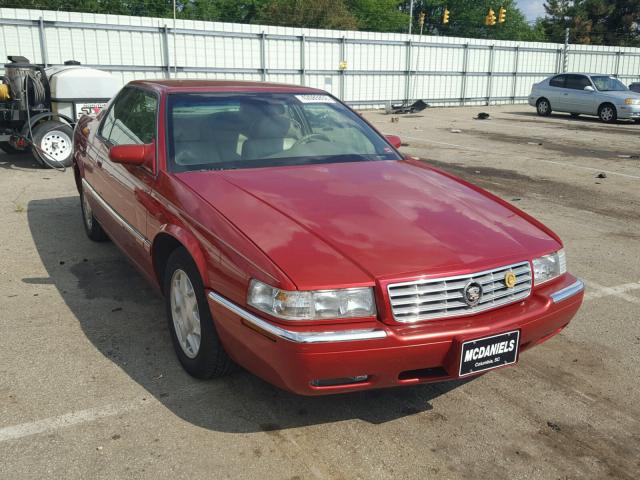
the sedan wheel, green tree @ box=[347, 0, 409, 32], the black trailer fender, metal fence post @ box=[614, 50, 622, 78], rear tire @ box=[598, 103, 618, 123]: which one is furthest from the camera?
green tree @ box=[347, 0, 409, 32]

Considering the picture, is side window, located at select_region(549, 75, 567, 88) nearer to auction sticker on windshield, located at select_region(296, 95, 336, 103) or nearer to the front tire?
auction sticker on windshield, located at select_region(296, 95, 336, 103)

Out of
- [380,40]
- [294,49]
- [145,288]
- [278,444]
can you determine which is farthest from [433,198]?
[380,40]

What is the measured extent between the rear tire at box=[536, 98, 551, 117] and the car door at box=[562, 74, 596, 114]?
926 millimetres

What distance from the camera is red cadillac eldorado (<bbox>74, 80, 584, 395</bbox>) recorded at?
262 cm

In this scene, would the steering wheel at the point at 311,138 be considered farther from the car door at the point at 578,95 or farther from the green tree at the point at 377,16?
the green tree at the point at 377,16

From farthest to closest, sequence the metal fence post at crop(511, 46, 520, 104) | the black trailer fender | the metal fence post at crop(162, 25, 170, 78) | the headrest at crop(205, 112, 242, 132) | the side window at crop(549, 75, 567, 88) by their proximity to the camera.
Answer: the metal fence post at crop(511, 46, 520, 104) < the side window at crop(549, 75, 567, 88) < the metal fence post at crop(162, 25, 170, 78) < the black trailer fender < the headrest at crop(205, 112, 242, 132)

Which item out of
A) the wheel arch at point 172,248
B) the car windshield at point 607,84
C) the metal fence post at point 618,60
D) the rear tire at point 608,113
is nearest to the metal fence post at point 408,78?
the car windshield at point 607,84

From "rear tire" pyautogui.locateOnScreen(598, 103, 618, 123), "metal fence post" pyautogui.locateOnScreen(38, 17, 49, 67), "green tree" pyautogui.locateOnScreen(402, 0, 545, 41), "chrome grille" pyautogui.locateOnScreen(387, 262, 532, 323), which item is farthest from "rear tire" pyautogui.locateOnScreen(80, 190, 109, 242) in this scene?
"green tree" pyautogui.locateOnScreen(402, 0, 545, 41)

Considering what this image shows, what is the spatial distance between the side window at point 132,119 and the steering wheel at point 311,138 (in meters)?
0.94

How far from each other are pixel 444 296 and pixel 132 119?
2.90 m

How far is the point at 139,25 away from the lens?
19438 mm

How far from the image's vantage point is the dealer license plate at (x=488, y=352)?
2725 millimetres

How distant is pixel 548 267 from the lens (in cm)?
317

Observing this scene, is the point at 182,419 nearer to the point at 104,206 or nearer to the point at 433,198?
the point at 433,198
